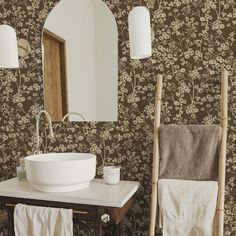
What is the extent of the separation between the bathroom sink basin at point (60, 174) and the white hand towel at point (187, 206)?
1.35ft

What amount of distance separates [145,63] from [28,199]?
1.02m

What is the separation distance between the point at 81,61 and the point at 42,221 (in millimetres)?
996

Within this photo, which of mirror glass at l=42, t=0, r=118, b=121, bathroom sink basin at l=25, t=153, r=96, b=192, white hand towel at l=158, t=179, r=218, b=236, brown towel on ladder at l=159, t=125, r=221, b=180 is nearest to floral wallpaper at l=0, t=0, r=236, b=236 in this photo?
mirror glass at l=42, t=0, r=118, b=121

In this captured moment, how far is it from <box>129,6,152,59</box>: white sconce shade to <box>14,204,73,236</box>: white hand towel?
0.93 metres

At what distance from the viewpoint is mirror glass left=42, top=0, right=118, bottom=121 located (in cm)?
195

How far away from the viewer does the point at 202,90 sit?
1.82 m

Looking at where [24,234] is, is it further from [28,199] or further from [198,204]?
[198,204]

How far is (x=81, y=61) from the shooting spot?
202cm

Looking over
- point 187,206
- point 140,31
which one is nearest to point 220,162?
point 187,206

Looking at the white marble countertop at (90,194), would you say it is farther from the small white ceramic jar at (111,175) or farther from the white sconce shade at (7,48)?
the white sconce shade at (7,48)

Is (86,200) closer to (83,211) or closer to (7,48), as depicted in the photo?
(83,211)

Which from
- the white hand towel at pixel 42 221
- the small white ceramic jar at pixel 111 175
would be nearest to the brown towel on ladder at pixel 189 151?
the small white ceramic jar at pixel 111 175

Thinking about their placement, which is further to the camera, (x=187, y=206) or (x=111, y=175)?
(x=111, y=175)

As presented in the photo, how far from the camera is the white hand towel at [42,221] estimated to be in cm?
157
